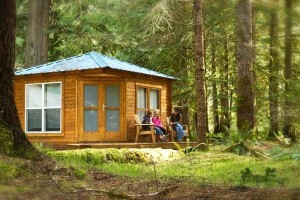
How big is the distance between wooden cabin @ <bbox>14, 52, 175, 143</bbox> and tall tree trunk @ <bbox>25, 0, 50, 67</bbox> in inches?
158

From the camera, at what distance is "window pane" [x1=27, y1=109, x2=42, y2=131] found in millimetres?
17172

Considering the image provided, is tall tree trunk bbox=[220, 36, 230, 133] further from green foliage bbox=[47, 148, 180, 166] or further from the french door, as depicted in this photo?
green foliage bbox=[47, 148, 180, 166]

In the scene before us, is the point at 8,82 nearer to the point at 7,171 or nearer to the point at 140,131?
the point at 7,171

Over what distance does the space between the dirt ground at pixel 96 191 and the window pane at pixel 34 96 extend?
11.0 metres

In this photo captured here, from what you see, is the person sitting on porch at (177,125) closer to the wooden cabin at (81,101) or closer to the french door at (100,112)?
the wooden cabin at (81,101)

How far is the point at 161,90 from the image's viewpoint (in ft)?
61.9

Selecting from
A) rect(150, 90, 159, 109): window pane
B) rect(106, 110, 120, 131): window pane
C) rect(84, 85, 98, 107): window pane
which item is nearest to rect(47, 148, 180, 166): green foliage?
rect(106, 110, 120, 131): window pane

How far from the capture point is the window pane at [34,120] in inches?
676

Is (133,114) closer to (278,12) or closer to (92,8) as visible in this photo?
(92,8)

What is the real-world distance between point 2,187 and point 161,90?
13792 mm

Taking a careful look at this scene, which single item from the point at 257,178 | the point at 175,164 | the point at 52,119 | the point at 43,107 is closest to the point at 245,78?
→ the point at 52,119

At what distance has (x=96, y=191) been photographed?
5.26 metres

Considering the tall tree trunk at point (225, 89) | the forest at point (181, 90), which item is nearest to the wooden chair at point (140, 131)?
the forest at point (181, 90)

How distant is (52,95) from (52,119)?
819 millimetres
